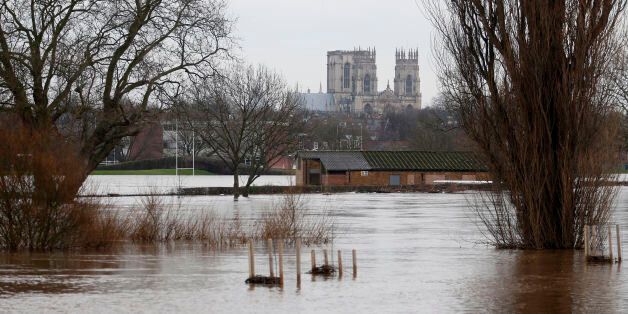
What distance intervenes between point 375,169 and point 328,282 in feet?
237

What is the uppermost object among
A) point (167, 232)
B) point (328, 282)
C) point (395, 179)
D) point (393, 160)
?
point (393, 160)

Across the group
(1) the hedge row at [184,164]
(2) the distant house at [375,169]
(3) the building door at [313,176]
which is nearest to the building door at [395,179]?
(2) the distant house at [375,169]

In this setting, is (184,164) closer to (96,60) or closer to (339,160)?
(339,160)

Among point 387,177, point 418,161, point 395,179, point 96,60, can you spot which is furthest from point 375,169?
point 96,60

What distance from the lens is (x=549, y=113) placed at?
2708cm

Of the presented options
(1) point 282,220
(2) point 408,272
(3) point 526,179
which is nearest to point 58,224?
(1) point 282,220

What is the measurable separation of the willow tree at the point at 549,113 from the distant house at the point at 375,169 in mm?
63971

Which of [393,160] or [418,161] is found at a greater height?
[393,160]

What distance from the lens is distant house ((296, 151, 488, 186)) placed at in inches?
3639

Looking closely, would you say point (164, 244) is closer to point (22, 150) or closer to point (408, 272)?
point (22, 150)

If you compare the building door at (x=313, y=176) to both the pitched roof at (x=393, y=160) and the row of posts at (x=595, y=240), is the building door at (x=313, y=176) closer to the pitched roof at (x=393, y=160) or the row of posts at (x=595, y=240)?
the pitched roof at (x=393, y=160)

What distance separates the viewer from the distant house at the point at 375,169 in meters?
92.4

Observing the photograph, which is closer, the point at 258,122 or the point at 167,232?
the point at 167,232

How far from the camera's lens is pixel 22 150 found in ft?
88.4
